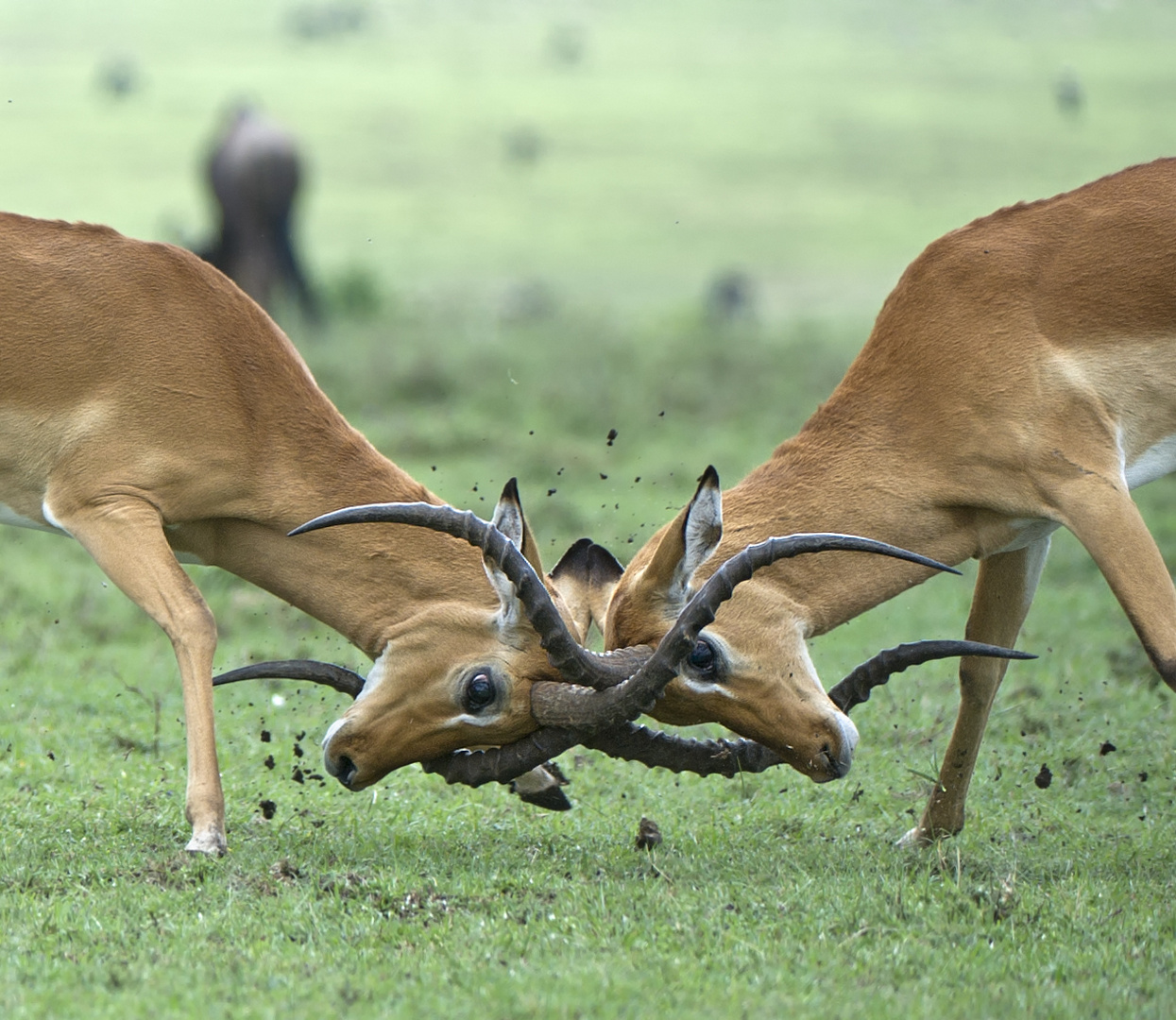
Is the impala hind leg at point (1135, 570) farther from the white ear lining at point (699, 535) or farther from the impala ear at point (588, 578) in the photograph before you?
the impala ear at point (588, 578)

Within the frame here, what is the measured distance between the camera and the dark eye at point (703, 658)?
15.8 ft

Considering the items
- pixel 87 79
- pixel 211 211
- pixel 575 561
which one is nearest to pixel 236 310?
pixel 575 561

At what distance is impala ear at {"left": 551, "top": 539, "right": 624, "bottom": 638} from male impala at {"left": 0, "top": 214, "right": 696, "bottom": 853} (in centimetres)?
32

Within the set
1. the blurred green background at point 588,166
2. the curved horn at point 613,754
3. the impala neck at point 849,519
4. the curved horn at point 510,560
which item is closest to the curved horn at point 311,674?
the curved horn at point 613,754

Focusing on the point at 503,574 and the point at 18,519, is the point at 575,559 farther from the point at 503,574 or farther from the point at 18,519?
the point at 18,519

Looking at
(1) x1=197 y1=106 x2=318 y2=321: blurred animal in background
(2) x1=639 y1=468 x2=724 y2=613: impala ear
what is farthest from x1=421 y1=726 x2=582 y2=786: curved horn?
(1) x1=197 y1=106 x2=318 y2=321: blurred animal in background

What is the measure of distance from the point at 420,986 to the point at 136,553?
187 cm

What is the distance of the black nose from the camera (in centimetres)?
496

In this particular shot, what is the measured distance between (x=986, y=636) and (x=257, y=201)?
55.6 ft

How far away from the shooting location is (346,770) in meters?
4.99

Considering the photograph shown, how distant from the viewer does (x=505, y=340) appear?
17.3 meters

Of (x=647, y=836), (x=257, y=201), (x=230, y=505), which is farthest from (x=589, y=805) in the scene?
(x=257, y=201)

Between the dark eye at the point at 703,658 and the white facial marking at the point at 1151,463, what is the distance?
146cm

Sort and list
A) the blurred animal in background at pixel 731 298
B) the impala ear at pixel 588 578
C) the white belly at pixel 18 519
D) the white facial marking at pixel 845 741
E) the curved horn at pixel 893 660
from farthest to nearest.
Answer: the blurred animal in background at pixel 731 298 → the white belly at pixel 18 519 → the impala ear at pixel 588 578 → the curved horn at pixel 893 660 → the white facial marking at pixel 845 741
